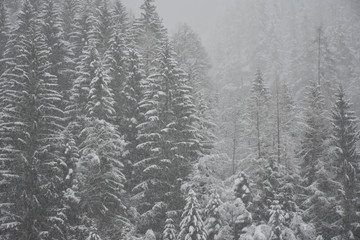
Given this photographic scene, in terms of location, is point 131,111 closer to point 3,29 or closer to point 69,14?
point 3,29

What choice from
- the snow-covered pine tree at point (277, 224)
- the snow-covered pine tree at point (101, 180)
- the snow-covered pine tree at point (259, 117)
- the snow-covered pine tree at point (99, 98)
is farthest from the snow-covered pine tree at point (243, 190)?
the snow-covered pine tree at point (99, 98)

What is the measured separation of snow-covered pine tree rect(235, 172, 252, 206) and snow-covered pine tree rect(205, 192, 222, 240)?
2272 millimetres

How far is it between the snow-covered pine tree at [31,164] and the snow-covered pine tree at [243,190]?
1156 cm

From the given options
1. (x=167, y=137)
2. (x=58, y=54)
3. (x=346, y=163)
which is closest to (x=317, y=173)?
(x=346, y=163)

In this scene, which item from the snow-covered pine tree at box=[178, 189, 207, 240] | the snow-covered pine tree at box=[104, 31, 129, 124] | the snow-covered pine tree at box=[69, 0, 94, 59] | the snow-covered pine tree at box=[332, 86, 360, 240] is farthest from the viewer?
the snow-covered pine tree at box=[69, 0, 94, 59]

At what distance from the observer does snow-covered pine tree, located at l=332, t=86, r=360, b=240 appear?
23.2m

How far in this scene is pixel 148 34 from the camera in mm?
35812

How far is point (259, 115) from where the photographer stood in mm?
31141

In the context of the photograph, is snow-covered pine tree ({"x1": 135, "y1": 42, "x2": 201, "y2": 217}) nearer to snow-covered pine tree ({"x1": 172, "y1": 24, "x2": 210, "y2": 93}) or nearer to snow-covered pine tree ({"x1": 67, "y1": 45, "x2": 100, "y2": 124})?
snow-covered pine tree ({"x1": 67, "y1": 45, "x2": 100, "y2": 124})

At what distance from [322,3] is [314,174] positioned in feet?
336

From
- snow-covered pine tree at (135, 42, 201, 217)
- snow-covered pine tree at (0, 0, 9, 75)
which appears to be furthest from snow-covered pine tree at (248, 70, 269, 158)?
snow-covered pine tree at (0, 0, 9, 75)

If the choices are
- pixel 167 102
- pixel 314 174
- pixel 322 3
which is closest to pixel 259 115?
pixel 314 174

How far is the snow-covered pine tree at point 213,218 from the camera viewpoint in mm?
19688

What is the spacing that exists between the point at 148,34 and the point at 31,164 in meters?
22.0
